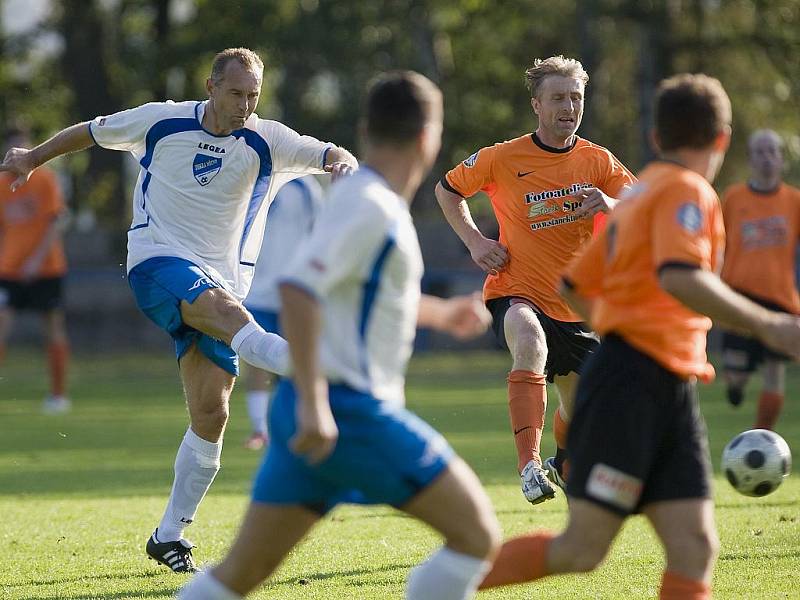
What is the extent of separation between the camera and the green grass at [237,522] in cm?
647

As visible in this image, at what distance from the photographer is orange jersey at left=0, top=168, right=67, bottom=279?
16031 millimetres

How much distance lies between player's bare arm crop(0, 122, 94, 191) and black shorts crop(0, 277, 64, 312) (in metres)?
8.82

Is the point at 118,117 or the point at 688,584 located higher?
the point at 118,117

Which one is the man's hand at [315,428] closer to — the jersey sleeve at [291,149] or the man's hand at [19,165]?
the jersey sleeve at [291,149]

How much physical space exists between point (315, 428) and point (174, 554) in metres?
3.07

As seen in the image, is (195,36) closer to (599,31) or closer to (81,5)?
(81,5)

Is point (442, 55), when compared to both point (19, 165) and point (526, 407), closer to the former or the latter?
point (526, 407)

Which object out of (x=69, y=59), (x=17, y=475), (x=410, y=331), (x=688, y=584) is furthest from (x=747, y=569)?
(x=69, y=59)

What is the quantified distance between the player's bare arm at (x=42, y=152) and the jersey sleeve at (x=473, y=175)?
2.22 metres

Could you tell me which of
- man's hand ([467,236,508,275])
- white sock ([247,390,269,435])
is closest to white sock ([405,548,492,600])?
man's hand ([467,236,508,275])

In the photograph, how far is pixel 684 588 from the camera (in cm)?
467

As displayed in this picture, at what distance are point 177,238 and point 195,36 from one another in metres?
28.6

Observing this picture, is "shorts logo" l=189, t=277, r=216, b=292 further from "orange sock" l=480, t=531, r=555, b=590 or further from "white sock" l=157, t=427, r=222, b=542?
"orange sock" l=480, t=531, r=555, b=590

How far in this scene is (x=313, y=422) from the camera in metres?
4.10
